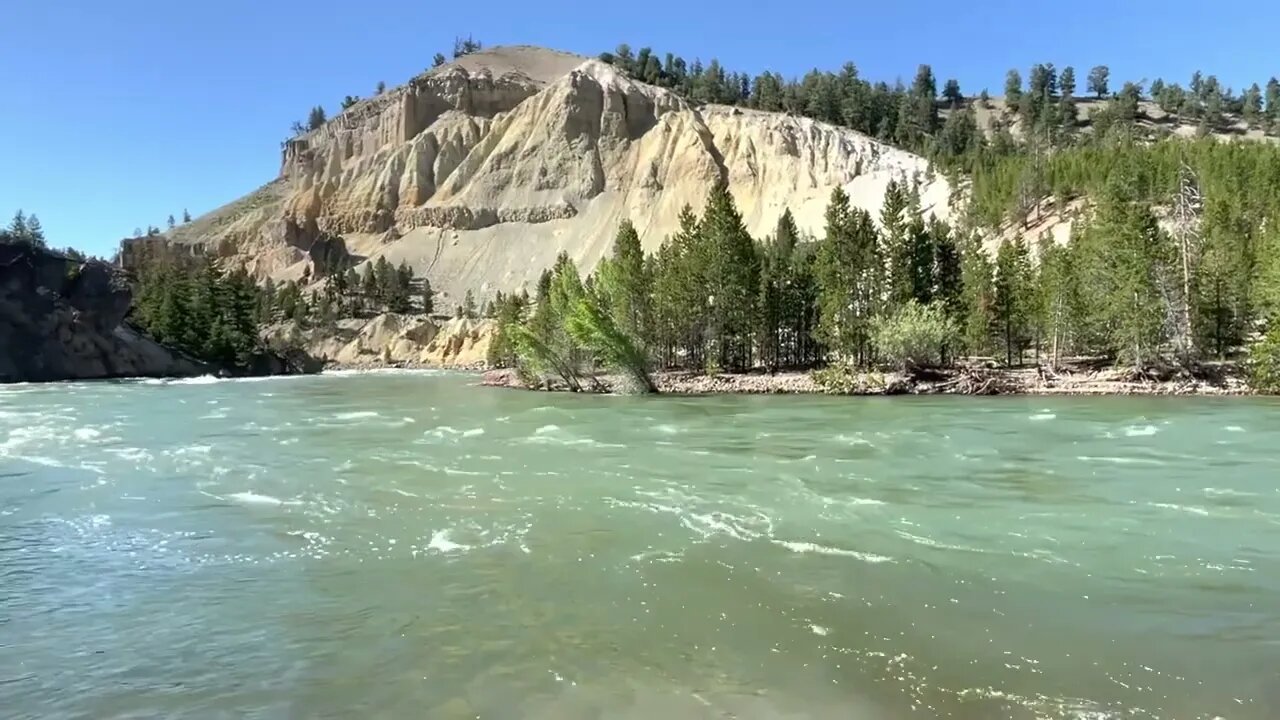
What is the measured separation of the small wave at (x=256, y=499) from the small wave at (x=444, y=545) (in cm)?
519

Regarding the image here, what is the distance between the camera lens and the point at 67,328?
269 feet

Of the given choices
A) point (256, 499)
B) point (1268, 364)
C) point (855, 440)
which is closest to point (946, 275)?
point (1268, 364)

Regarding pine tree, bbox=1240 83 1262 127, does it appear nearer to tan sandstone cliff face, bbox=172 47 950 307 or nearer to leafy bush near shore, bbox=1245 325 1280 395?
tan sandstone cliff face, bbox=172 47 950 307

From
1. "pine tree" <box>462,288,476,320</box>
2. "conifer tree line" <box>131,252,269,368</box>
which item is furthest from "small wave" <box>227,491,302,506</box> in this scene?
"pine tree" <box>462,288,476,320</box>

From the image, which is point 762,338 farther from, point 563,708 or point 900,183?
point 900,183

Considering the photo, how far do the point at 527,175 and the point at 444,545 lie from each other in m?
Result: 147

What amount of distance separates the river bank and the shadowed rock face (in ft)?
181

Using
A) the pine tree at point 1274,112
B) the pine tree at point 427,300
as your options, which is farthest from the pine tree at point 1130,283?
A: the pine tree at point 1274,112

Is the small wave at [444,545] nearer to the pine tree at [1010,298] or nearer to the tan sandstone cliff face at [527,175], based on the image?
the pine tree at [1010,298]

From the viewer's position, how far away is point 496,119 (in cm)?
16562

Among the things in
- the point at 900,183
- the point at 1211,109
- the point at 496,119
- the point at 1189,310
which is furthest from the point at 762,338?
the point at 1211,109

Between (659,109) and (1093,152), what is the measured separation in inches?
2950

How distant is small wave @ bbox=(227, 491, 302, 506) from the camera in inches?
746

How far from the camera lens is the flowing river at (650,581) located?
8.70 metres
